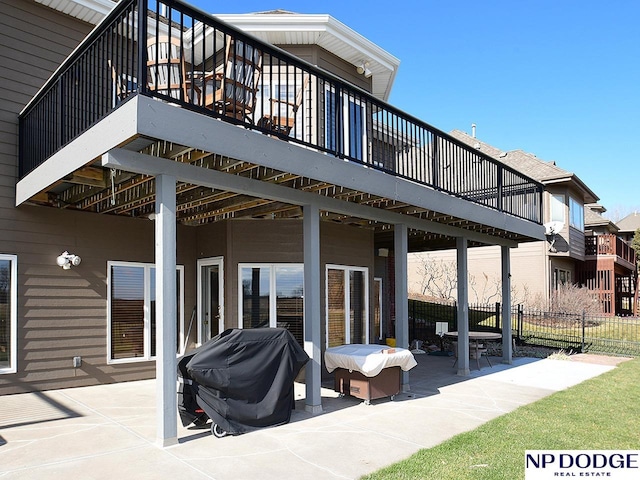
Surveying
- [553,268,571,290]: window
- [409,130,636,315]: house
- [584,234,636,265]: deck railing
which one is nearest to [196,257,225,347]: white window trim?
[409,130,636,315]: house

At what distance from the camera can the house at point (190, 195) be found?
4.82 metres

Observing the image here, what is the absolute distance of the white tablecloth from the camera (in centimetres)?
654

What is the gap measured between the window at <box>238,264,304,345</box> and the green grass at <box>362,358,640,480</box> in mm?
3045

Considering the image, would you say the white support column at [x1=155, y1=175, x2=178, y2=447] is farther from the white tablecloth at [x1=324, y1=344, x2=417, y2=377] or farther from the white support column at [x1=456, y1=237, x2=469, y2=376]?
the white support column at [x1=456, y1=237, x2=469, y2=376]

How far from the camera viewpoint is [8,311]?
7.04 metres

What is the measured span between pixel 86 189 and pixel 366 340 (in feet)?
17.7

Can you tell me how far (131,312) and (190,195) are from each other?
8.89 feet

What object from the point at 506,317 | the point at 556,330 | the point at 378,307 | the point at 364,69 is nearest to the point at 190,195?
the point at 364,69

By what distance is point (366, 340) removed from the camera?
9352mm

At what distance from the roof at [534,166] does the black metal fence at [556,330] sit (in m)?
5.31

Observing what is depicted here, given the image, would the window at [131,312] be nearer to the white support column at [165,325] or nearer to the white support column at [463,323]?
the white support column at [165,325]

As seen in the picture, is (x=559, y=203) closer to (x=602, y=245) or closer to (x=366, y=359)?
(x=602, y=245)

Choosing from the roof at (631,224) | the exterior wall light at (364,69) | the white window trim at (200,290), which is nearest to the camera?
the white window trim at (200,290)

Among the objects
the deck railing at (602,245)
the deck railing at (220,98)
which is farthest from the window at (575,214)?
the deck railing at (220,98)
